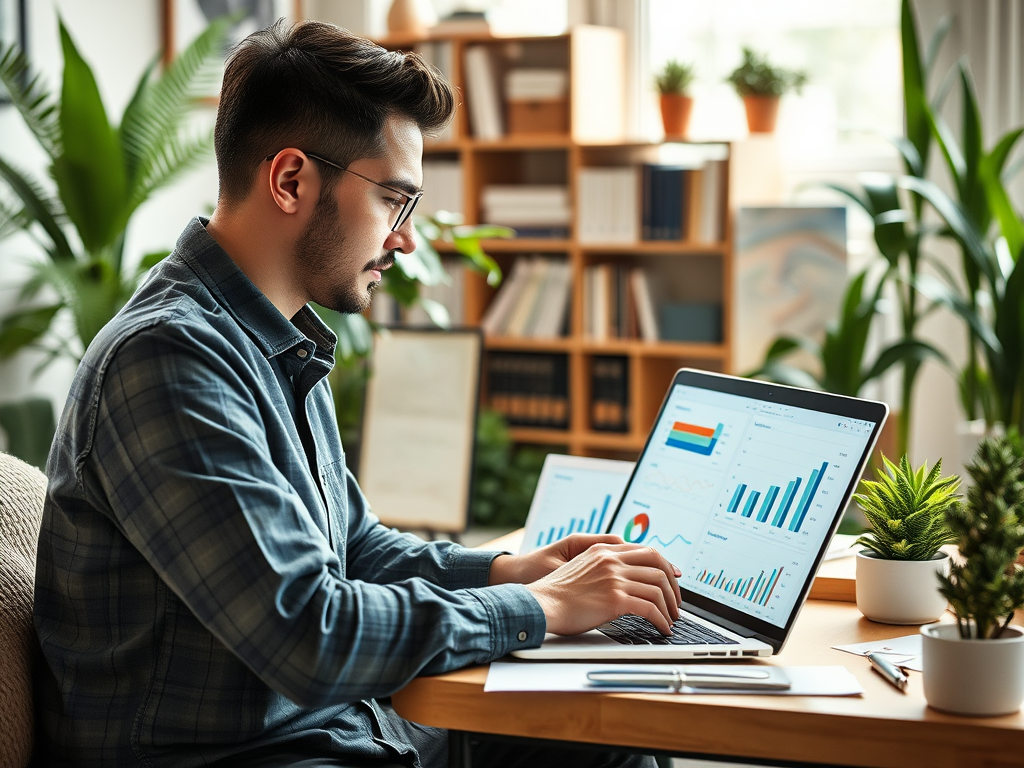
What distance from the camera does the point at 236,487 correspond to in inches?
42.0

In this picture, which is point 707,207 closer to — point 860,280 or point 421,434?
point 860,280

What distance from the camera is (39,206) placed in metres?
2.88

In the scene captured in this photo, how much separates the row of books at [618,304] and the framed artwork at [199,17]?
1508mm

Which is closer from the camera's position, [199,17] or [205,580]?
[205,580]

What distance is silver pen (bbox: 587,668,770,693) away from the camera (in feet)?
3.53

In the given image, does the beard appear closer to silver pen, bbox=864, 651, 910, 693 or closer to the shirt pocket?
the shirt pocket

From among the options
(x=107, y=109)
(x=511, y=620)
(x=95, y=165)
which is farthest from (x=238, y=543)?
(x=107, y=109)

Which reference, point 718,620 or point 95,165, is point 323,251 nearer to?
point 718,620

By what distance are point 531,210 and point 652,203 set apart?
19.1 inches

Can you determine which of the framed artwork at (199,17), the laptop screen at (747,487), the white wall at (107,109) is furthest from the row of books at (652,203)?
the laptop screen at (747,487)

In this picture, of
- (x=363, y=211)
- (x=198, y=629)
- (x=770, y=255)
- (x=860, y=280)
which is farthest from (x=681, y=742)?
(x=770, y=255)

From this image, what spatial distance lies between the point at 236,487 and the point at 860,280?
8.44 feet

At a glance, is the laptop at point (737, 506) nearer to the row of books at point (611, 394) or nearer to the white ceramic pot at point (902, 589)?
the white ceramic pot at point (902, 589)

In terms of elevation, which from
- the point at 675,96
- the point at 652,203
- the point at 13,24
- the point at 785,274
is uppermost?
the point at 13,24
